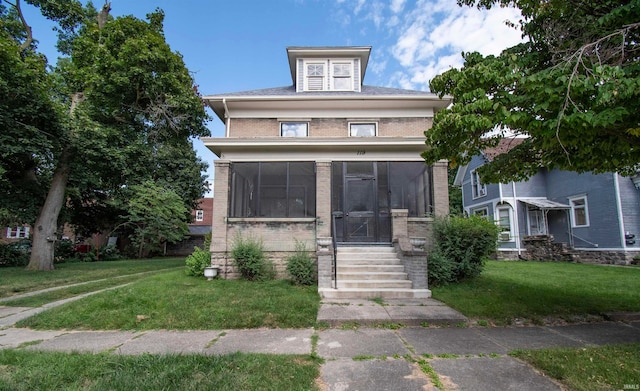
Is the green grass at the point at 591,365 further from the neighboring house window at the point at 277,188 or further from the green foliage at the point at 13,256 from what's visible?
the green foliage at the point at 13,256

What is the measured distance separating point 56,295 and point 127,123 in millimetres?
9784

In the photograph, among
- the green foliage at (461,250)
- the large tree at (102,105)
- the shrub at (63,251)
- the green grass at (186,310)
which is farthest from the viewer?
the shrub at (63,251)

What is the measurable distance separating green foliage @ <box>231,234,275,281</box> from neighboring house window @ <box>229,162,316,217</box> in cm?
146

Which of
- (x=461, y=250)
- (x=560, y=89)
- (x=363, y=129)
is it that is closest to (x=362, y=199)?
(x=363, y=129)

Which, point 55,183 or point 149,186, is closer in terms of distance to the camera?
point 55,183

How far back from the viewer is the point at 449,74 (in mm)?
4980

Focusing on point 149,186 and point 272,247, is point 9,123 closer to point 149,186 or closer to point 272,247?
point 149,186

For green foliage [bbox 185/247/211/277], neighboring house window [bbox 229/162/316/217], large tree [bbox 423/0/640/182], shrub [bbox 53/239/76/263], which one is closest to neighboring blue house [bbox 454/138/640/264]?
neighboring house window [bbox 229/162/316/217]

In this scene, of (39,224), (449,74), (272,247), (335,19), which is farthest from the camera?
(39,224)

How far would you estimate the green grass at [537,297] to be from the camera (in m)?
5.73

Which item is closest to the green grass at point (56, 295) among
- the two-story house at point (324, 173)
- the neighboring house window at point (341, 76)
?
the two-story house at point (324, 173)

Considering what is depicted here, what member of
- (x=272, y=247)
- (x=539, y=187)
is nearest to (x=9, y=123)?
(x=272, y=247)

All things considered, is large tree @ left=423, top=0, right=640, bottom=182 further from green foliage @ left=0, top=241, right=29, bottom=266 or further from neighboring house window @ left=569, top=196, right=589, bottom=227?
green foliage @ left=0, top=241, right=29, bottom=266

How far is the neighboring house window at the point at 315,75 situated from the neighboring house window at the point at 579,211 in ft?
50.0
